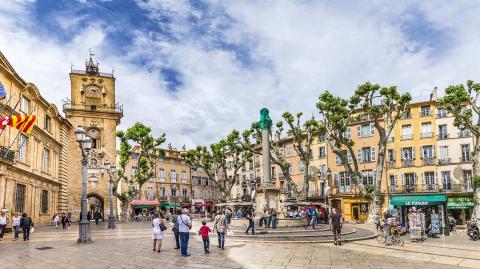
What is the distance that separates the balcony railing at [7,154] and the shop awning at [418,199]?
116 ft

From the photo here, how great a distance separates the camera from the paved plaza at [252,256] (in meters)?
12.7

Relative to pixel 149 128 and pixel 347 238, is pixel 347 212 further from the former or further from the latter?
pixel 347 238

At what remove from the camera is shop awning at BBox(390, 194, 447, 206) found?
4210 centimetres

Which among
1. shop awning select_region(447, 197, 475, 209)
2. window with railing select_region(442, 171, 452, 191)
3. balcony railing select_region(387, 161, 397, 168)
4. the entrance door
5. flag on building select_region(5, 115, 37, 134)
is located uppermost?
flag on building select_region(5, 115, 37, 134)

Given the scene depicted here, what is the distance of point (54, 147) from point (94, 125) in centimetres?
A: 798

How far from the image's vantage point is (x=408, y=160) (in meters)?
45.8

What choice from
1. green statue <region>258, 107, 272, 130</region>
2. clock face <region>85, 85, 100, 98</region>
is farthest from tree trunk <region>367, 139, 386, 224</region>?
clock face <region>85, 85, 100, 98</region>

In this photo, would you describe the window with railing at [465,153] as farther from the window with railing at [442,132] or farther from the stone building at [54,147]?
the stone building at [54,147]

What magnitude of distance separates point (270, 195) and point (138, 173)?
19375 millimetres

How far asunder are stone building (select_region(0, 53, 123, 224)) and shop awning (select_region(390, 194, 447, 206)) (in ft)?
100

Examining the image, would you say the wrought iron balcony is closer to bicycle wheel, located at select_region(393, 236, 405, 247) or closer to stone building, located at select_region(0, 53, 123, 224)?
bicycle wheel, located at select_region(393, 236, 405, 247)

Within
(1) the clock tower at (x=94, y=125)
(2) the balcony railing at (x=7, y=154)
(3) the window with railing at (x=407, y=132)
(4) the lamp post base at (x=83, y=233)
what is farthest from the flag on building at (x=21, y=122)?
(3) the window with railing at (x=407, y=132)

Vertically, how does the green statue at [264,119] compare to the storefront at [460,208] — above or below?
above

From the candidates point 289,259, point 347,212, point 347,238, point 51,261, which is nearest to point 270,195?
point 347,238
